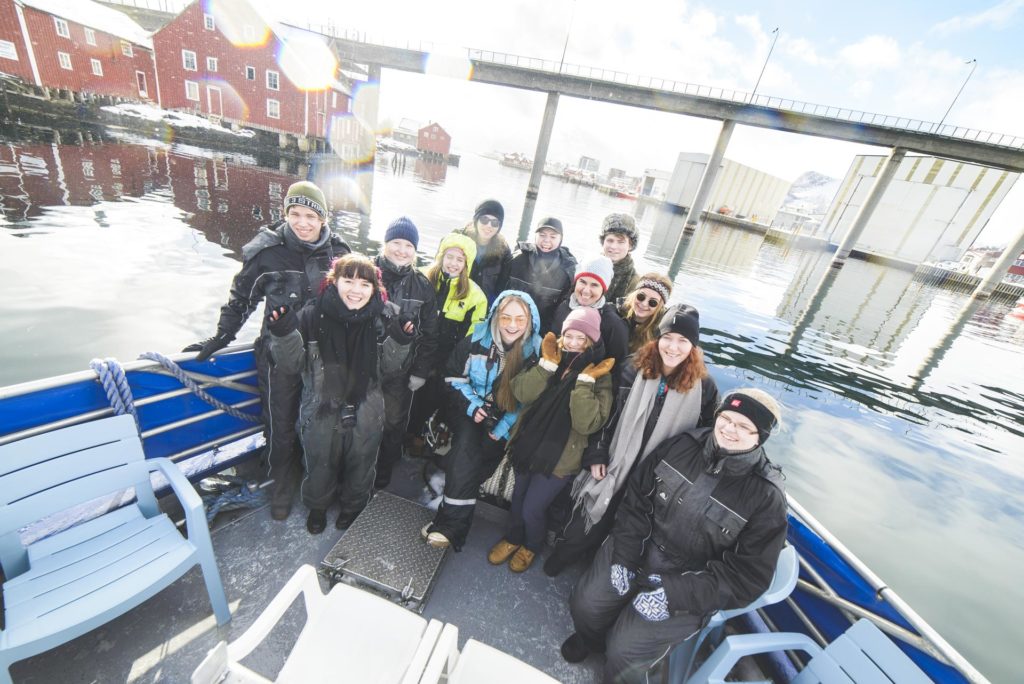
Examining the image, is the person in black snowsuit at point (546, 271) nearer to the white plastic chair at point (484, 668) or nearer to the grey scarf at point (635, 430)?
the grey scarf at point (635, 430)

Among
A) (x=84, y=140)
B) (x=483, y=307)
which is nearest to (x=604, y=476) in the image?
(x=483, y=307)

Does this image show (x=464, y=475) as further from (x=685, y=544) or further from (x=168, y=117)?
(x=168, y=117)

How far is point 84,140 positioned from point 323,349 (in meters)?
30.5

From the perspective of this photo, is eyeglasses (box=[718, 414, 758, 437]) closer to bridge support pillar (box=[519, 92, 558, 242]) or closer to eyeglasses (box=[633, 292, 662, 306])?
eyeglasses (box=[633, 292, 662, 306])

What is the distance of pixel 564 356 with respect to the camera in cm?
298

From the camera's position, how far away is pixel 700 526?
239 centimetres

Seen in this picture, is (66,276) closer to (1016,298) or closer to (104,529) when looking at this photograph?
(104,529)

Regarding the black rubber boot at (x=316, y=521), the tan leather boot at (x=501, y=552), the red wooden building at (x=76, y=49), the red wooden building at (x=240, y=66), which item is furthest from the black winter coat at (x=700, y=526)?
the red wooden building at (x=76, y=49)

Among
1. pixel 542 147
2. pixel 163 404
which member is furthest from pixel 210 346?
pixel 542 147

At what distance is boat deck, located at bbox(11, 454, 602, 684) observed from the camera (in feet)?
6.77

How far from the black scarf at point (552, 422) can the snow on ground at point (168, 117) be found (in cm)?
3909

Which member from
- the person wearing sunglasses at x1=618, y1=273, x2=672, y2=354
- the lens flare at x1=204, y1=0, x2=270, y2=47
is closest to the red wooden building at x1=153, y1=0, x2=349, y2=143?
the lens flare at x1=204, y1=0, x2=270, y2=47

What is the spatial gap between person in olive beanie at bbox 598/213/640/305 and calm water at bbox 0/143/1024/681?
5.37 metres

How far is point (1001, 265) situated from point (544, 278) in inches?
2059
